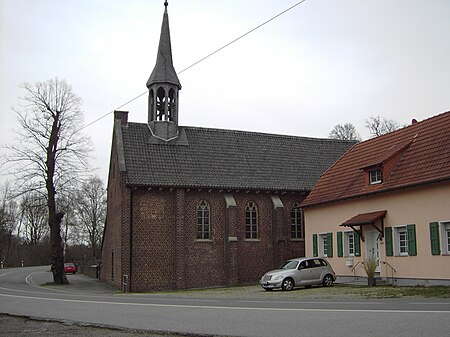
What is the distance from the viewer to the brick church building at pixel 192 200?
34188 millimetres

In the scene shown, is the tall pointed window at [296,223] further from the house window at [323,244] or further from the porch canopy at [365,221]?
the porch canopy at [365,221]

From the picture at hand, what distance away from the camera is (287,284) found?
2547 centimetres

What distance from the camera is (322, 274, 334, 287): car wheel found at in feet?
87.3

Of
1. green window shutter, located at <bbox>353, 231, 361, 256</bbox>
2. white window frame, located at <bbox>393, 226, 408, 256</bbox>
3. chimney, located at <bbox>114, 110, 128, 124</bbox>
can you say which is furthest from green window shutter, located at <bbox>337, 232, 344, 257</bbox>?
chimney, located at <bbox>114, 110, 128, 124</bbox>

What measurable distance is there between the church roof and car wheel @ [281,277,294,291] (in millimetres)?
17668

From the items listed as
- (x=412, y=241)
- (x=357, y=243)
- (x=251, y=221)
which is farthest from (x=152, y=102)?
(x=412, y=241)

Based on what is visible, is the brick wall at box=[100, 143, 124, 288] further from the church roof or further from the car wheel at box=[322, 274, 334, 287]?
the car wheel at box=[322, 274, 334, 287]

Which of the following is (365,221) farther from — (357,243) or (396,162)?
(396,162)

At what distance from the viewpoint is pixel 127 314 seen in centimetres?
1486

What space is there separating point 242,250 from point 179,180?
19.8 ft

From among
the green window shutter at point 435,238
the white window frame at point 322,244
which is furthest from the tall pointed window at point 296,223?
the green window shutter at point 435,238

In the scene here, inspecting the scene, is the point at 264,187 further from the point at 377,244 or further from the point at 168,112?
the point at 377,244

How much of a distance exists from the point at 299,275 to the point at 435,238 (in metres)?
6.16

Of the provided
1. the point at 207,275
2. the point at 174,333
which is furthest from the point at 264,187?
the point at 174,333
